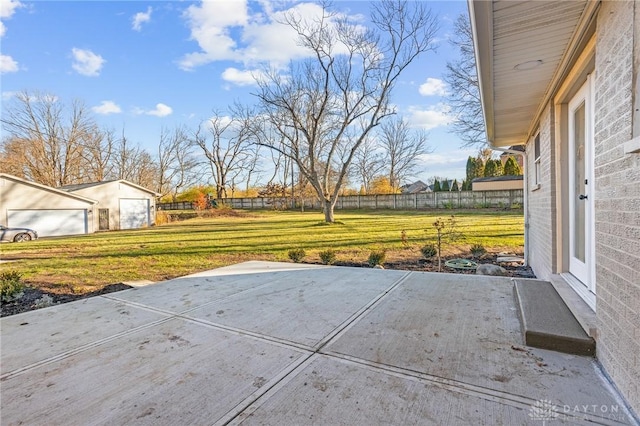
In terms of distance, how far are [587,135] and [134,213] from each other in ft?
75.6

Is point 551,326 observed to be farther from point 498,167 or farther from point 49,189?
point 498,167

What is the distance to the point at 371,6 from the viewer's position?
13633 mm

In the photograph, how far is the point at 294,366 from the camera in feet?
6.65

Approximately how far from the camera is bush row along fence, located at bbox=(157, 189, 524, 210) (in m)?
21.7

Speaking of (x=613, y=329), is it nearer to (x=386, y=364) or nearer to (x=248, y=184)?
(x=386, y=364)

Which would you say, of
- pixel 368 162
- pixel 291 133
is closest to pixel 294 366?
pixel 291 133

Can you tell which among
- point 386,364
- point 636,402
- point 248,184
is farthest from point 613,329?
point 248,184

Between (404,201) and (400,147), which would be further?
(400,147)

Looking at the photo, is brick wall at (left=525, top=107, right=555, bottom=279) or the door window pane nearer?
the door window pane

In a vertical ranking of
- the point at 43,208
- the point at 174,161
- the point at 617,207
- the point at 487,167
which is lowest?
the point at 617,207

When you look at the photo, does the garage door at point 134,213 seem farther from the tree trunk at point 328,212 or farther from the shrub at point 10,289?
the shrub at point 10,289

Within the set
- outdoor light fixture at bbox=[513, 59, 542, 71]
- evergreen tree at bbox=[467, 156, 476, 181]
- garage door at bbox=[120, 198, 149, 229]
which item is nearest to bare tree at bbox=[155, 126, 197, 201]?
garage door at bbox=[120, 198, 149, 229]

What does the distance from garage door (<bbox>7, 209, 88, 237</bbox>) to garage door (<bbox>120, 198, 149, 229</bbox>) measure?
8.16 ft

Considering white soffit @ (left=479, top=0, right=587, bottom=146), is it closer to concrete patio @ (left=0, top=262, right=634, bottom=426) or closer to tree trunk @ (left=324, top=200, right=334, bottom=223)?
concrete patio @ (left=0, top=262, right=634, bottom=426)
